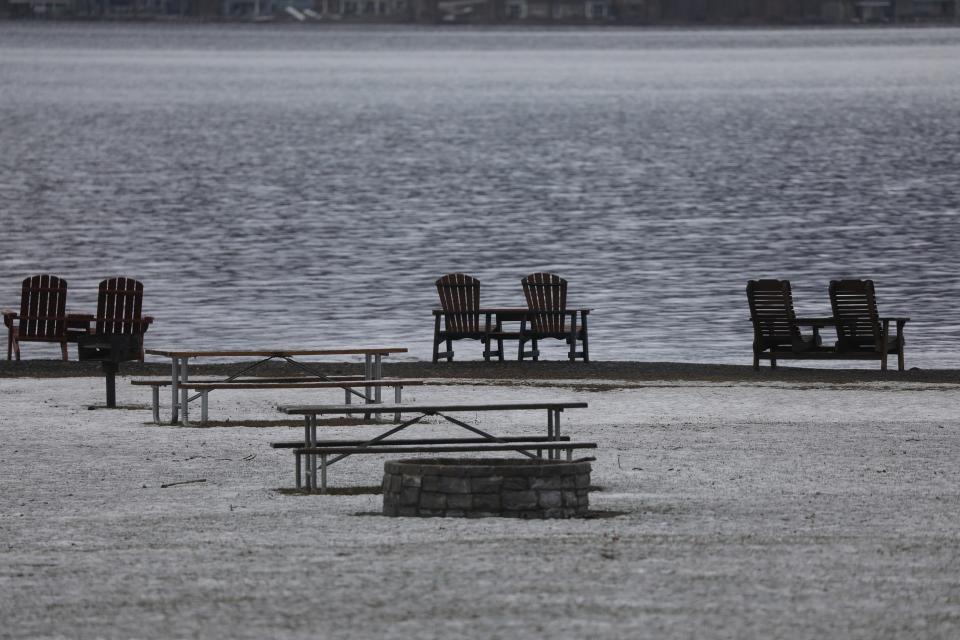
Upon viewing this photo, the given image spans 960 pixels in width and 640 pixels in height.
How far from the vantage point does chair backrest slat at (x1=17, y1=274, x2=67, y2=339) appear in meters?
20.3

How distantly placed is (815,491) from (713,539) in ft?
5.89

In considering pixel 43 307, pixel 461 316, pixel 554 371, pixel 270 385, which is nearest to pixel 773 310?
pixel 554 371

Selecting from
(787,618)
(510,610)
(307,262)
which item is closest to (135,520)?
(510,610)

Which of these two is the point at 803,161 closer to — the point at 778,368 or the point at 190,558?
the point at 778,368

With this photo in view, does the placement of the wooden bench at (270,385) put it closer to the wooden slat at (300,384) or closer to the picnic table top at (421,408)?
the wooden slat at (300,384)

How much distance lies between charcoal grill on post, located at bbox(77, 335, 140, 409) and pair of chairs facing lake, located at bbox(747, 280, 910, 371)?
19.1 feet

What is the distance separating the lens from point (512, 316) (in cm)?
2023

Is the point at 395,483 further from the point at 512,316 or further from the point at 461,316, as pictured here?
the point at 461,316

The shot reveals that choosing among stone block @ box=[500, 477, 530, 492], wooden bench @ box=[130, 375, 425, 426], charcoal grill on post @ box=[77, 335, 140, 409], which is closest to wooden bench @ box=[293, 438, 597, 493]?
stone block @ box=[500, 477, 530, 492]

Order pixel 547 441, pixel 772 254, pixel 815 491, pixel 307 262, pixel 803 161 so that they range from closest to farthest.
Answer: pixel 815 491, pixel 547 441, pixel 307 262, pixel 772 254, pixel 803 161

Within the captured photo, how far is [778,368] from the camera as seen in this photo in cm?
2011

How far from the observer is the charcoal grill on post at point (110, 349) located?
16578 millimetres

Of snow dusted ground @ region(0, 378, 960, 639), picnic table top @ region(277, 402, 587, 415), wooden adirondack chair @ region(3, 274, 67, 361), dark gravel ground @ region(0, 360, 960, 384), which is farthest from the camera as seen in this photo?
wooden adirondack chair @ region(3, 274, 67, 361)

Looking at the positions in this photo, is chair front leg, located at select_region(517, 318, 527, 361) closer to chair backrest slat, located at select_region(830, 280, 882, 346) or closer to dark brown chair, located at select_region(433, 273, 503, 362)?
dark brown chair, located at select_region(433, 273, 503, 362)
